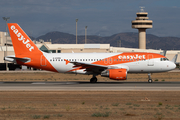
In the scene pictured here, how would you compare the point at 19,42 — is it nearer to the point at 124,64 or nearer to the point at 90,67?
the point at 90,67

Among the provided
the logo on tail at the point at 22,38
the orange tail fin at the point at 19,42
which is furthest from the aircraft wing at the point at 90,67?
the orange tail fin at the point at 19,42

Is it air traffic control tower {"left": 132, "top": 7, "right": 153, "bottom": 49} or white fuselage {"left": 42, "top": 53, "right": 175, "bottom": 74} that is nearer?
white fuselage {"left": 42, "top": 53, "right": 175, "bottom": 74}

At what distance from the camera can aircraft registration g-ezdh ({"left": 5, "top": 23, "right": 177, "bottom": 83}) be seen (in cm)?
3694

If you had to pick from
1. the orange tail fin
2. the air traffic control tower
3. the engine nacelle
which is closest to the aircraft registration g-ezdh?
the orange tail fin

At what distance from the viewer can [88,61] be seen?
124 feet

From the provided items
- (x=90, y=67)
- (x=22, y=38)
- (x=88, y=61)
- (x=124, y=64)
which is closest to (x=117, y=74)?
(x=124, y=64)

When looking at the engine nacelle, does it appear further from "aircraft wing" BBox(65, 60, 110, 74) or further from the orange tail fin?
the orange tail fin

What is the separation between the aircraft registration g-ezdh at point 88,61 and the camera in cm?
3694

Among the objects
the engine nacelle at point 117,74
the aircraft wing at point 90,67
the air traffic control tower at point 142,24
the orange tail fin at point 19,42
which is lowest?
the engine nacelle at point 117,74

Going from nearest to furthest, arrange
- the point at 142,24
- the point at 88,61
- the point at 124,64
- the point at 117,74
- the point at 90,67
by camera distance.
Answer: the point at 117,74 < the point at 90,67 < the point at 124,64 < the point at 88,61 < the point at 142,24

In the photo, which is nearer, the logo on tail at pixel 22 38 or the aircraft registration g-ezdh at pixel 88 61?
the aircraft registration g-ezdh at pixel 88 61

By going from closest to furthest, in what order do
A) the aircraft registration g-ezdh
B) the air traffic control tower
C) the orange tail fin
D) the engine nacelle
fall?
the engine nacelle
the aircraft registration g-ezdh
the orange tail fin
the air traffic control tower

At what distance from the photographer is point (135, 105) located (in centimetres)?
1920

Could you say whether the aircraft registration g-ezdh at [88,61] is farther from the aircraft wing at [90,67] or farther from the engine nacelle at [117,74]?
the engine nacelle at [117,74]
